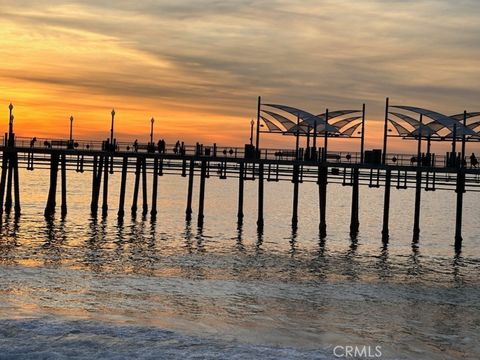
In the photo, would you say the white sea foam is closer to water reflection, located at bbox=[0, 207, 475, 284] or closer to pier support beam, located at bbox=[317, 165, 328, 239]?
water reflection, located at bbox=[0, 207, 475, 284]

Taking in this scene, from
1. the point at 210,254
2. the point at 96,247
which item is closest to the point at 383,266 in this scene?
the point at 210,254

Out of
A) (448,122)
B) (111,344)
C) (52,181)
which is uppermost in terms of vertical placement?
(448,122)

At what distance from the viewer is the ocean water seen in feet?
62.0

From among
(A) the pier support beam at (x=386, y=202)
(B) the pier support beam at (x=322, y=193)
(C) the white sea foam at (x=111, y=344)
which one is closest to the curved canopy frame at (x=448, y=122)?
(A) the pier support beam at (x=386, y=202)

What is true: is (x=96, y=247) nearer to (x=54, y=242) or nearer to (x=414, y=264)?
(x=54, y=242)

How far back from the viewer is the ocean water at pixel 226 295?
18891 mm

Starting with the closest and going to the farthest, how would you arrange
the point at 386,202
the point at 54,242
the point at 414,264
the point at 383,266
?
the point at 383,266 → the point at 414,264 → the point at 54,242 → the point at 386,202

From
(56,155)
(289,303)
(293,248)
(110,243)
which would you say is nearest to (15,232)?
(110,243)

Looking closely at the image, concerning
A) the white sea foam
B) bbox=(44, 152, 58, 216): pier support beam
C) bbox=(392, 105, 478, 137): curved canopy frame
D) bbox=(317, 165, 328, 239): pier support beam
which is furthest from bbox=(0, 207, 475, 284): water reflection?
the white sea foam

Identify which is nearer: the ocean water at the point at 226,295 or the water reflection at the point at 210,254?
the ocean water at the point at 226,295

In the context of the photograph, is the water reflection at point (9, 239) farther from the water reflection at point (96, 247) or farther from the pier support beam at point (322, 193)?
the pier support beam at point (322, 193)

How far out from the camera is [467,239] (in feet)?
166

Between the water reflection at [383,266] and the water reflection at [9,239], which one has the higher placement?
the water reflection at [9,239]

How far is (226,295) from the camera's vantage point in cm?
2528
